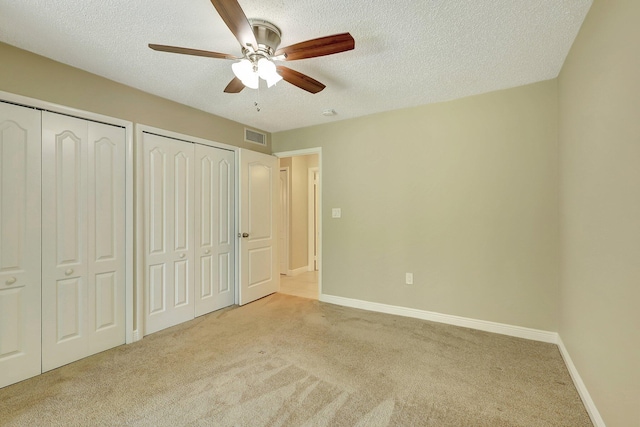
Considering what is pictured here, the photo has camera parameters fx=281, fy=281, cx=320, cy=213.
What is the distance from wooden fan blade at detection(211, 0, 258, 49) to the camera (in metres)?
1.31

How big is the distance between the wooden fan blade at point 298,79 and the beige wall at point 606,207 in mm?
1603

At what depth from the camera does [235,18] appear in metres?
1.42

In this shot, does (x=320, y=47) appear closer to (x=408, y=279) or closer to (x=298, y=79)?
(x=298, y=79)

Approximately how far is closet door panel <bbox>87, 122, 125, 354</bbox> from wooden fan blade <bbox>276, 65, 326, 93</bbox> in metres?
1.74

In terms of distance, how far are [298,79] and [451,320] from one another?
2.85 metres

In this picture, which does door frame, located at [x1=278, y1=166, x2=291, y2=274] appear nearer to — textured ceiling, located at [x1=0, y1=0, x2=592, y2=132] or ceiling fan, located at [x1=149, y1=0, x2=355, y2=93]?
textured ceiling, located at [x1=0, y1=0, x2=592, y2=132]

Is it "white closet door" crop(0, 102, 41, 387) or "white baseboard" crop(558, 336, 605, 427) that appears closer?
"white baseboard" crop(558, 336, 605, 427)

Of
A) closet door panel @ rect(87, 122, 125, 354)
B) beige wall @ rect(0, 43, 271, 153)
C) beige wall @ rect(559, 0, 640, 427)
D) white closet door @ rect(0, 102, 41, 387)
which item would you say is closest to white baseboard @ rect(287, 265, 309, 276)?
beige wall @ rect(0, 43, 271, 153)

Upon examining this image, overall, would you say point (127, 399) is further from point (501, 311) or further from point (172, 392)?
point (501, 311)

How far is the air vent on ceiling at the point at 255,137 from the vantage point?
12.8 feet

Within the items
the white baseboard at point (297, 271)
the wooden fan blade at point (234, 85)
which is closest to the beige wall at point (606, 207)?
the wooden fan blade at point (234, 85)

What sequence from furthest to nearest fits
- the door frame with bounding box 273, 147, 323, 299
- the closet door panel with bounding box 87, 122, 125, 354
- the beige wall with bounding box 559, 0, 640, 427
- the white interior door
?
1. the door frame with bounding box 273, 147, 323, 299
2. the white interior door
3. the closet door panel with bounding box 87, 122, 125, 354
4. the beige wall with bounding box 559, 0, 640, 427

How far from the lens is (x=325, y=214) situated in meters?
3.90

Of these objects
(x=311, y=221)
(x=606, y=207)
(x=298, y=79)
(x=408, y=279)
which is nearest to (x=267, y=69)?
(x=298, y=79)
